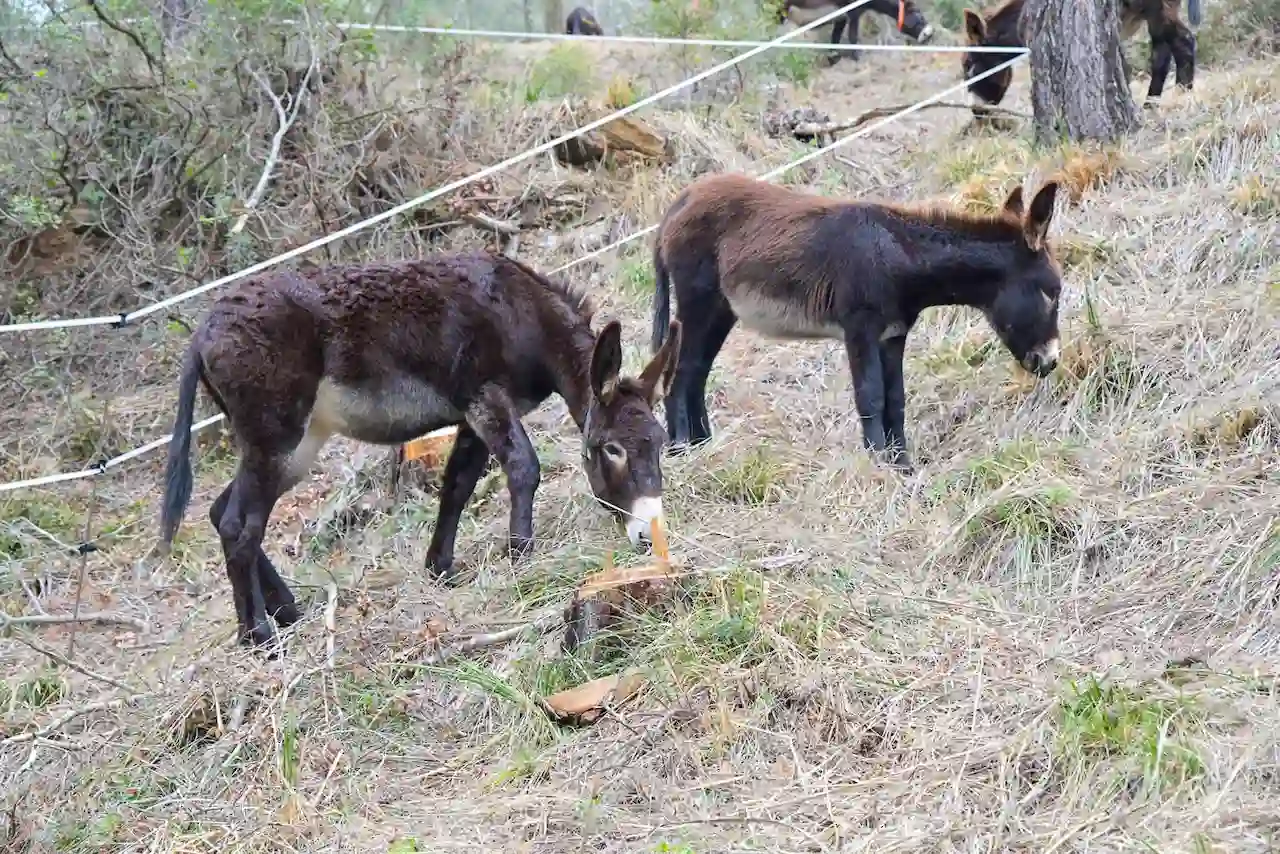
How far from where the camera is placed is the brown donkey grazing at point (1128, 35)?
11664 mm

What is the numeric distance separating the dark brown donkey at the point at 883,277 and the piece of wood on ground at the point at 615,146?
14.2 ft

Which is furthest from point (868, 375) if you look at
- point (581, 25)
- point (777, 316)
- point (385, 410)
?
point (581, 25)

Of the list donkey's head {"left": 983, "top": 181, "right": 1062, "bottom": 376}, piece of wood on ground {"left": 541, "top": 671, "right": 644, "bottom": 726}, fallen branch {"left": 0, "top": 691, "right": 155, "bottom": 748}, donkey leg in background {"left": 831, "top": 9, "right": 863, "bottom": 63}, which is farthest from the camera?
donkey leg in background {"left": 831, "top": 9, "right": 863, "bottom": 63}

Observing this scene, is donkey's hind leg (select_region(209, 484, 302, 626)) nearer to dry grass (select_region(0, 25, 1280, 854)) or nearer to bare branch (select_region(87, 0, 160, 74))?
dry grass (select_region(0, 25, 1280, 854))

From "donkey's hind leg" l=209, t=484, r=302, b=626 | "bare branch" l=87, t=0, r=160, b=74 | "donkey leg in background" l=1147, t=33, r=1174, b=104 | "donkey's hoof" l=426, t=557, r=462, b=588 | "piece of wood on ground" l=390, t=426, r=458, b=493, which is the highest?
"bare branch" l=87, t=0, r=160, b=74

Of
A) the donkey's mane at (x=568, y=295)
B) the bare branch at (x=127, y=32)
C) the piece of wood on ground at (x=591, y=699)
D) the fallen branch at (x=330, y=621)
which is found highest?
the bare branch at (x=127, y=32)

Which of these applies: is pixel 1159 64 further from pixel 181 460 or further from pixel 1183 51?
pixel 181 460

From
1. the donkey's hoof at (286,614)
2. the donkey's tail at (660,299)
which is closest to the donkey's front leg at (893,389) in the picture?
the donkey's tail at (660,299)

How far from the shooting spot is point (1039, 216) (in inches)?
251

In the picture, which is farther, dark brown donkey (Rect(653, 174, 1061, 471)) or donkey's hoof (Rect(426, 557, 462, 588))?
dark brown donkey (Rect(653, 174, 1061, 471))

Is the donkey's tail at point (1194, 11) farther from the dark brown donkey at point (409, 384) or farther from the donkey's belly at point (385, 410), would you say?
the donkey's belly at point (385, 410)

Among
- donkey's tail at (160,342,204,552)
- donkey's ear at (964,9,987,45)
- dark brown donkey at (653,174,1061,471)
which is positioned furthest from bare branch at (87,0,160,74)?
donkey's ear at (964,9,987,45)

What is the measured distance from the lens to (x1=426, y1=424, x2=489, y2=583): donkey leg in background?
19.6ft

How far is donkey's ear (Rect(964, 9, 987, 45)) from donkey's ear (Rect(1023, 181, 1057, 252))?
673 cm
